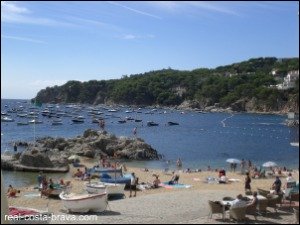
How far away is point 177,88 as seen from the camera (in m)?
155

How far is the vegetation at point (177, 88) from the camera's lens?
12106cm

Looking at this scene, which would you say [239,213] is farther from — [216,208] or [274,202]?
[274,202]

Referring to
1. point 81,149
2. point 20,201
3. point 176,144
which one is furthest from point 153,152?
point 20,201

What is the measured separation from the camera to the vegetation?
121062mm

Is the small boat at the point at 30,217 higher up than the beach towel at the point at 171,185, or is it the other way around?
the small boat at the point at 30,217

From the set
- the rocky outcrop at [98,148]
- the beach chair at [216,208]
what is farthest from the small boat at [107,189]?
the rocky outcrop at [98,148]

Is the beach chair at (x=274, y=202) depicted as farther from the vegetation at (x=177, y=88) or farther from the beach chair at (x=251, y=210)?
the vegetation at (x=177, y=88)

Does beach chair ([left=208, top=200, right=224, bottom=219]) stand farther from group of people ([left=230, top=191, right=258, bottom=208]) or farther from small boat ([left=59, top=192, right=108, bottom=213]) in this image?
small boat ([left=59, top=192, right=108, bottom=213])

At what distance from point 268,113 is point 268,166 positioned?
Answer: 96.2 meters

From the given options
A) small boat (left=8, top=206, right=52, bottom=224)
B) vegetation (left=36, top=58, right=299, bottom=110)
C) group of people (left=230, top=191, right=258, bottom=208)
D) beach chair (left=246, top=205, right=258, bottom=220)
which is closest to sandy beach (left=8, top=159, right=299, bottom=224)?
beach chair (left=246, top=205, right=258, bottom=220)

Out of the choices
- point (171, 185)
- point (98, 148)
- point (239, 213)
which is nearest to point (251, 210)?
point (239, 213)

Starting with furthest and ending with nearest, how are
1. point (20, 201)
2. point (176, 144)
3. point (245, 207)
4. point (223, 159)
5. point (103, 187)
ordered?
point (176, 144) < point (223, 159) < point (20, 201) < point (103, 187) < point (245, 207)

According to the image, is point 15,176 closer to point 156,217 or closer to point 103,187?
point 103,187

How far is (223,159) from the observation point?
38125 millimetres
